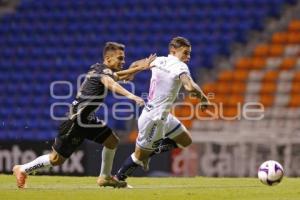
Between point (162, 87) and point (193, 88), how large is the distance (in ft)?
2.49

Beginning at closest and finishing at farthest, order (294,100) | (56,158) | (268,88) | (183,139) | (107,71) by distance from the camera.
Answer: (107,71) < (56,158) < (183,139) < (294,100) < (268,88)

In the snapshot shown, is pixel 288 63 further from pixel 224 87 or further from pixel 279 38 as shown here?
→ pixel 224 87

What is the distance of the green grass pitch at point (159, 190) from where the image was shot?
8211mm

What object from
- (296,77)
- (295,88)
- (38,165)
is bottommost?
(38,165)

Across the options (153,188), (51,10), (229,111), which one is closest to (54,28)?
(51,10)

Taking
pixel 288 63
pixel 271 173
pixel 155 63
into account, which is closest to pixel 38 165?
pixel 155 63

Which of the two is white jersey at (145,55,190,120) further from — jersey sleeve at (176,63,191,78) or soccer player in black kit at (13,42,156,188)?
soccer player in black kit at (13,42,156,188)

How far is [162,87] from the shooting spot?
936cm

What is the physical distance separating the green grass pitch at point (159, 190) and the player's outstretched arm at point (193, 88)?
1.03 meters

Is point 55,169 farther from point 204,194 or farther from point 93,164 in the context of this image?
point 204,194

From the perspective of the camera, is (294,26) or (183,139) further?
(294,26)

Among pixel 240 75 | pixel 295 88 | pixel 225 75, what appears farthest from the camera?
pixel 225 75

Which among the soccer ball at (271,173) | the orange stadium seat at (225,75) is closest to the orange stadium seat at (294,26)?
the orange stadium seat at (225,75)

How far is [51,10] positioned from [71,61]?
2.18m
